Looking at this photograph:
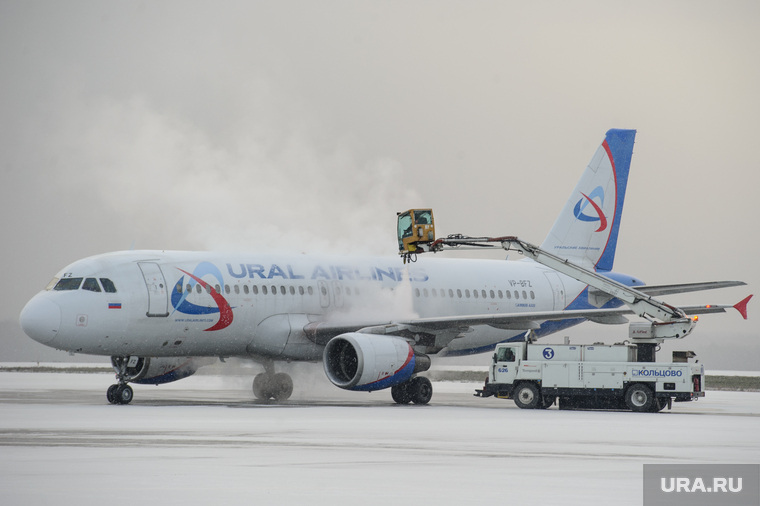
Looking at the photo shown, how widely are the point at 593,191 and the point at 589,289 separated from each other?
3980 millimetres

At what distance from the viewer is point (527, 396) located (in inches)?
1220

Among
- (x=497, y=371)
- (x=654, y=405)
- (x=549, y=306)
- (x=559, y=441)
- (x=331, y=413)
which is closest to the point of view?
(x=559, y=441)

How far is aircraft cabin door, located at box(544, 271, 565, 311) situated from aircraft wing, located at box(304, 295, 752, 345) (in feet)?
23.1

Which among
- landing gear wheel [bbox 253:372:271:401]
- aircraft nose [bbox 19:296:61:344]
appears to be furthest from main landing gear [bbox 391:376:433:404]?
aircraft nose [bbox 19:296:61:344]

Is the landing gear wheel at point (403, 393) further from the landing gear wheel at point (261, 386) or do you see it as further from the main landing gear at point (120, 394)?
the main landing gear at point (120, 394)

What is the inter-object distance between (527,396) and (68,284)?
13.1m

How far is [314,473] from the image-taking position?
13930mm

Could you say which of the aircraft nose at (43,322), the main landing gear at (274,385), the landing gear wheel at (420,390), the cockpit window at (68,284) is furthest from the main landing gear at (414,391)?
the aircraft nose at (43,322)

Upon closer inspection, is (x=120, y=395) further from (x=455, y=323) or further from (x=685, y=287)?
(x=685, y=287)

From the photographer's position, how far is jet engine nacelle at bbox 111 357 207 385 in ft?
111

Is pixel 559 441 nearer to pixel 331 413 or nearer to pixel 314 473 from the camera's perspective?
pixel 314 473

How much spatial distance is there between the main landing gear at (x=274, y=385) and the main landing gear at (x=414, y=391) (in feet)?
13.3

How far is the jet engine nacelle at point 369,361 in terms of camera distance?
3062 cm

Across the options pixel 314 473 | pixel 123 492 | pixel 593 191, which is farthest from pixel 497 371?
pixel 123 492
